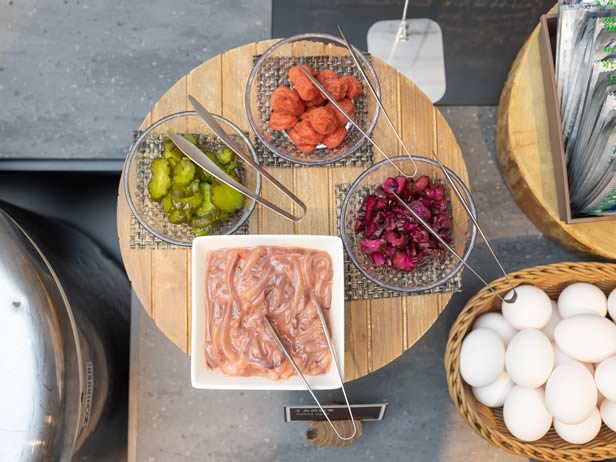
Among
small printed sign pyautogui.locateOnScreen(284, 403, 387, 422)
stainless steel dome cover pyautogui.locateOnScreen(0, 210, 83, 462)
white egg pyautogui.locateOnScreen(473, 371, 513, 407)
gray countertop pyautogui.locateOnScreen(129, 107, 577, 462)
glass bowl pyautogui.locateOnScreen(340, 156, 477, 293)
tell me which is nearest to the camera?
stainless steel dome cover pyautogui.locateOnScreen(0, 210, 83, 462)

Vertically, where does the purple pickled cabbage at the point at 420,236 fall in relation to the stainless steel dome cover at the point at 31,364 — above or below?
above

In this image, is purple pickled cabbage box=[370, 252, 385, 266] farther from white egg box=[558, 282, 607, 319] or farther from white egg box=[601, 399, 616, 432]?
white egg box=[601, 399, 616, 432]

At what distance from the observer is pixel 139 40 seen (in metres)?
1.57

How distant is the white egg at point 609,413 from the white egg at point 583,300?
0.59 feet

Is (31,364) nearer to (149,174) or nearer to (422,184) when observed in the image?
(149,174)

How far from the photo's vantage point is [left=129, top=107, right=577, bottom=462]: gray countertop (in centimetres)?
148

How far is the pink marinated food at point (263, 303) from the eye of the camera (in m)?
0.96

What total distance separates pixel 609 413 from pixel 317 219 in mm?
702

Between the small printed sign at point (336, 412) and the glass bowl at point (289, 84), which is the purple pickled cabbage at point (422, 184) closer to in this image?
the glass bowl at point (289, 84)

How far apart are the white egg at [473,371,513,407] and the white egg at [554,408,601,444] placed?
0.12 meters

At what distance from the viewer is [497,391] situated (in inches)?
46.8

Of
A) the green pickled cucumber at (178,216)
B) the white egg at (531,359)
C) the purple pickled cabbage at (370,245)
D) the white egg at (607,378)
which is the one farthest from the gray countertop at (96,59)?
the white egg at (607,378)

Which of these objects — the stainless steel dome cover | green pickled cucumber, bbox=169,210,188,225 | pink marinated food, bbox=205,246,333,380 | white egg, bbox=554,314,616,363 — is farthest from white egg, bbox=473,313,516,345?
the stainless steel dome cover

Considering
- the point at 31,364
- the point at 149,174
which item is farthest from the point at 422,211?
the point at 31,364
